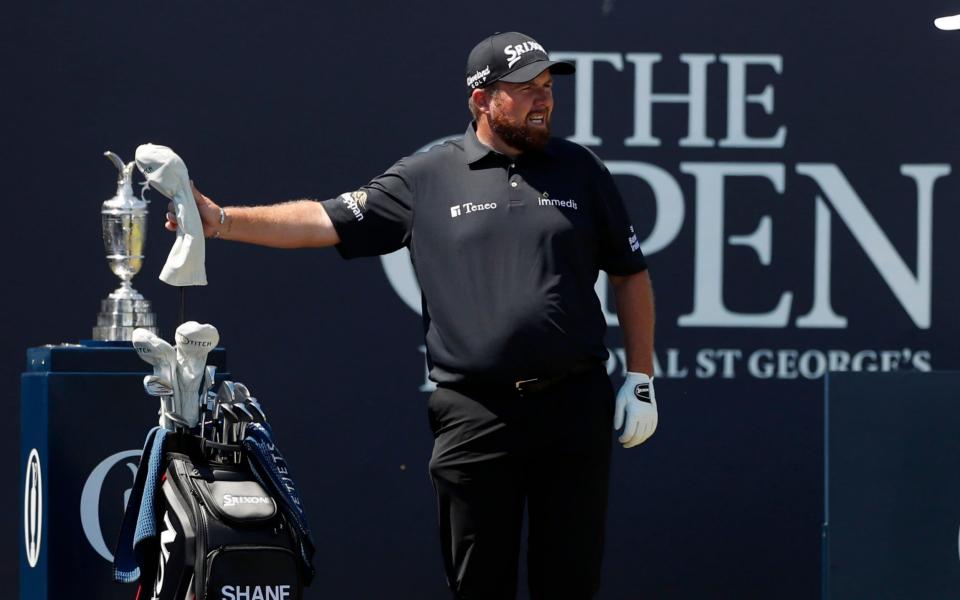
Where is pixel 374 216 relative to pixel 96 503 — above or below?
above

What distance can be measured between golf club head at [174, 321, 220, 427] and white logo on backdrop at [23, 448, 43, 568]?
53 centimetres

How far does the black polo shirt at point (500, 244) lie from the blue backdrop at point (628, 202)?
1202 mm

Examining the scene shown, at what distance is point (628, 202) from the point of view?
4.59 meters

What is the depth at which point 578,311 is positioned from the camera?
322 cm

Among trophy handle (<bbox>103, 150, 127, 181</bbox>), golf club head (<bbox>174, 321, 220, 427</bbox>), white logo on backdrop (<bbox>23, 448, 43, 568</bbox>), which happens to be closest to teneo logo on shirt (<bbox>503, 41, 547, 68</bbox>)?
golf club head (<bbox>174, 321, 220, 427</bbox>)

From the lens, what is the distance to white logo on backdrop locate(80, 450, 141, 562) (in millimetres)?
3410

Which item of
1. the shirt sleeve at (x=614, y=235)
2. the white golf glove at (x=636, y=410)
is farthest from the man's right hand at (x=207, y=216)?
the white golf glove at (x=636, y=410)

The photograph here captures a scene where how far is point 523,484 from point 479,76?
91 centimetres

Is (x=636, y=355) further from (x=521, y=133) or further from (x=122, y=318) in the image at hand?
(x=122, y=318)

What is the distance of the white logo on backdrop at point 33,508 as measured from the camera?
3.47m

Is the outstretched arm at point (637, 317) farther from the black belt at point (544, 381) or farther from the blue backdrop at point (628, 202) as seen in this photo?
the blue backdrop at point (628, 202)

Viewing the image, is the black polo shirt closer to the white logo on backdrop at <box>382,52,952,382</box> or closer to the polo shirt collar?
the polo shirt collar

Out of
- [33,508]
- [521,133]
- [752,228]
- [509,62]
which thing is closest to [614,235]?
[521,133]

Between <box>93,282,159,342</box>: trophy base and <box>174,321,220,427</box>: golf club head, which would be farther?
<box>93,282,159,342</box>: trophy base
